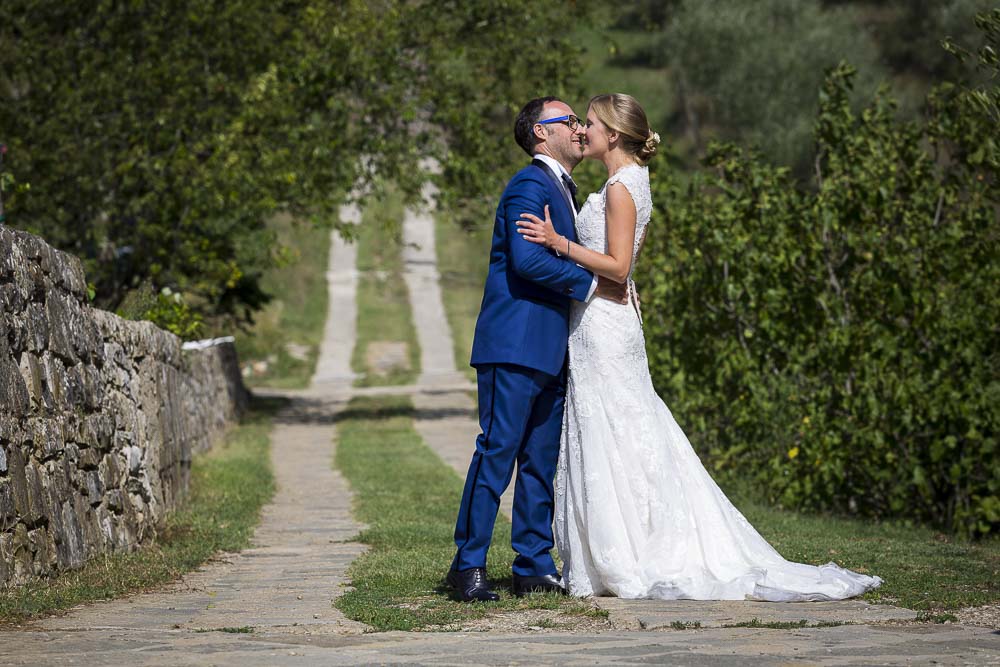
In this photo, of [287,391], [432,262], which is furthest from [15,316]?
[432,262]

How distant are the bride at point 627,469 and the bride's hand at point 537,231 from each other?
0.05m

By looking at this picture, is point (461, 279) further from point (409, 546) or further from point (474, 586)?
point (474, 586)

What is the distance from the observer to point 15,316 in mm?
5766

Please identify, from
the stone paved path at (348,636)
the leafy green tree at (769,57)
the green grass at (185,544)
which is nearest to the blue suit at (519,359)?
the stone paved path at (348,636)

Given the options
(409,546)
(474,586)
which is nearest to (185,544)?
(409,546)

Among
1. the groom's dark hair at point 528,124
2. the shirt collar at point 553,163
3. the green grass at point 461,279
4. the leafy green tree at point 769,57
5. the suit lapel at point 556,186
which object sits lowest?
the suit lapel at point 556,186

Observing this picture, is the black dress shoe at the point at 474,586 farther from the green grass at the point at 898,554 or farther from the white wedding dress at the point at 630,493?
the green grass at the point at 898,554

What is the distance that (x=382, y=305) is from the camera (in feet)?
115

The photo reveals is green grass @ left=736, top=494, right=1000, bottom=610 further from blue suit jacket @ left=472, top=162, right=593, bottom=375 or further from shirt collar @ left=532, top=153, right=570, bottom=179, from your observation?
shirt collar @ left=532, top=153, right=570, bottom=179

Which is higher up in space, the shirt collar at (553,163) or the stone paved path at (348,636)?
the shirt collar at (553,163)

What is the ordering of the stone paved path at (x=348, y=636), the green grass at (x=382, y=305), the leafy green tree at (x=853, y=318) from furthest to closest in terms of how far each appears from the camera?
the green grass at (x=382, y=305)
the leafy green tree at (x=853, y=318)
the stone paved path at (x=348, y=636)

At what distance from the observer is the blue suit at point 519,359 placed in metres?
5.27

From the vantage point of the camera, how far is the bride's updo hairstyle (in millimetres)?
5512

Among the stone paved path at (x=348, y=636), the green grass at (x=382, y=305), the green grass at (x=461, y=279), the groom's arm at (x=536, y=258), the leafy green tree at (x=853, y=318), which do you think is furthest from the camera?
the green grass at (x=461, y=279)
